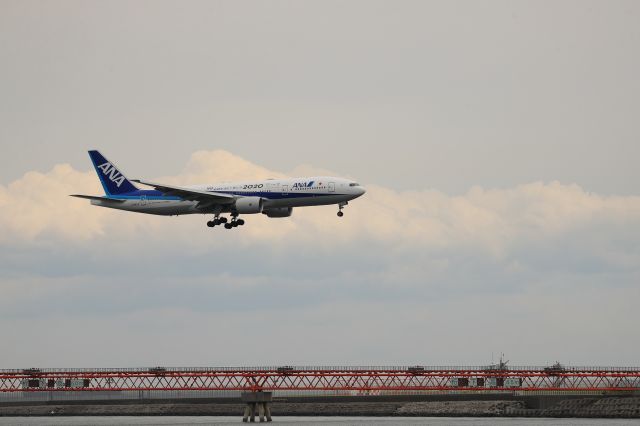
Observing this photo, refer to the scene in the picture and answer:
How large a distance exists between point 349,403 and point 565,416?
4285 centimetres

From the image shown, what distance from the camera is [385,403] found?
17588cm

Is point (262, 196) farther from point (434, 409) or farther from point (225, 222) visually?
point (434, 409)

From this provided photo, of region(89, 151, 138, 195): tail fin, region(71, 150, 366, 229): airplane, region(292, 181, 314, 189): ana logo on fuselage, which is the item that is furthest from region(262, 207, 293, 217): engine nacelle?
region(89, 151, 138, 195): tail fin

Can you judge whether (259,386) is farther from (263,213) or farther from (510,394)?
(510,394)

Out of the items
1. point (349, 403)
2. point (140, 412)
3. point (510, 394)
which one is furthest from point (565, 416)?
point (140, 412)

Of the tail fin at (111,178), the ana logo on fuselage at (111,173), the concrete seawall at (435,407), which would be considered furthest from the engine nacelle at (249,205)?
the concrete seawall at (435,407)

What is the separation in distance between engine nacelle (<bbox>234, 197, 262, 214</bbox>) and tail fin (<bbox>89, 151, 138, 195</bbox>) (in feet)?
59.0

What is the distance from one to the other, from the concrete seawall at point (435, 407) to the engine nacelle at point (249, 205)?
5137 centimetres

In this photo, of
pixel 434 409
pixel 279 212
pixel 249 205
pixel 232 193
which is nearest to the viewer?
pixel 249 205

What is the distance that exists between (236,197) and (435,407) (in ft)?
210

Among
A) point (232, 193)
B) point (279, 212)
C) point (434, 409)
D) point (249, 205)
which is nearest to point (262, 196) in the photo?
point (249, 205)

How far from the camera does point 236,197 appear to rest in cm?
11638

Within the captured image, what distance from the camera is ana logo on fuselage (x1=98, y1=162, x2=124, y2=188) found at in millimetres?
131625

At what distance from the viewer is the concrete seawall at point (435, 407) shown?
142 metres
